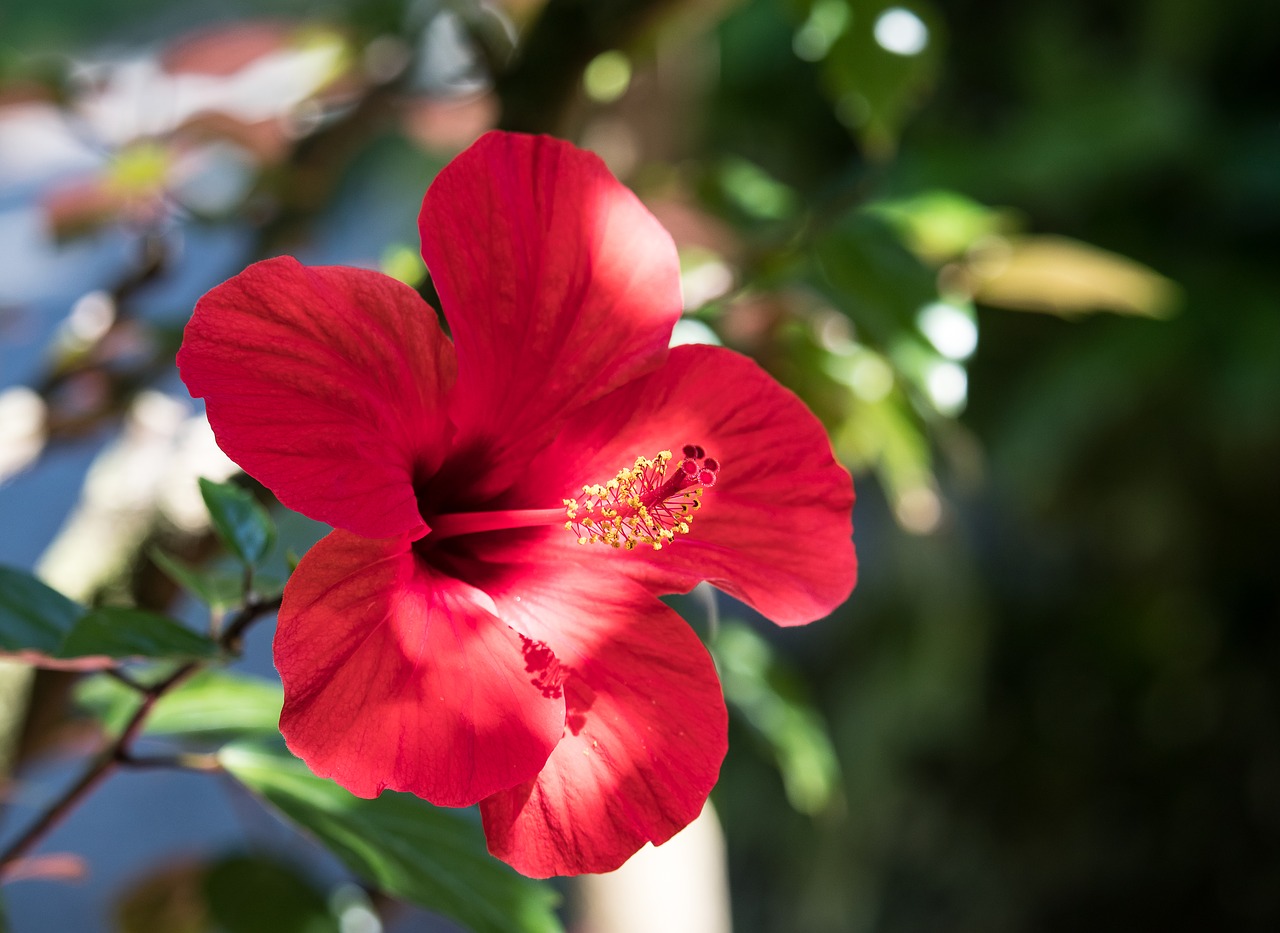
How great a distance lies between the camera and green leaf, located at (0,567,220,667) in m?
0.37

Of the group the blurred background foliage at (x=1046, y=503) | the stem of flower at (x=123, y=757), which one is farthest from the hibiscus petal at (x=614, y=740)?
the blurred background foliage at (x=1046, y=503)

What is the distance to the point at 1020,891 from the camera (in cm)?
277

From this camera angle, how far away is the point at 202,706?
566 millimetres

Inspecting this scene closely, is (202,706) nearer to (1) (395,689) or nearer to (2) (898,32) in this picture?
(1) (395,689)

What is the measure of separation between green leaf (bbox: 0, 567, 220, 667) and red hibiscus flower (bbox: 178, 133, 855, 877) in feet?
0.29

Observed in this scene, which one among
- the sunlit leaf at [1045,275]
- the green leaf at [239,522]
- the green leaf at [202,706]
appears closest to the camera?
the green leaf at [239,522]

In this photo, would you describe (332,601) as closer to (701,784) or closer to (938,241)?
(701,784)

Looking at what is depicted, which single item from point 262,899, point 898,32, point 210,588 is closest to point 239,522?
point 210,588

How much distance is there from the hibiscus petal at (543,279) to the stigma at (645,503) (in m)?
0.03

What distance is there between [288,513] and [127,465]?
1.14 ft

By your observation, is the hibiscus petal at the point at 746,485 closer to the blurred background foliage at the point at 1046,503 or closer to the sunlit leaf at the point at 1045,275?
the sunlit leaf at the point at 1045,275

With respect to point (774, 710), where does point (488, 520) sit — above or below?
above

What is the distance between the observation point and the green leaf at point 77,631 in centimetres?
37

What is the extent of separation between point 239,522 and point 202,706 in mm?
198
